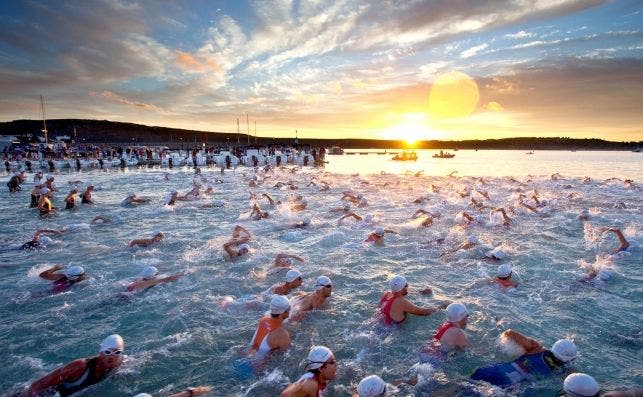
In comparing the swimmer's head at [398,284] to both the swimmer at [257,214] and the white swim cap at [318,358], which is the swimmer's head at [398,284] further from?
the swimmer at [257,214]

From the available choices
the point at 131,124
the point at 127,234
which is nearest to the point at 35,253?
the point at 127,234

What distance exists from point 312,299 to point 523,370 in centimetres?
370

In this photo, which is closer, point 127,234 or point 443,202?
point 127,234

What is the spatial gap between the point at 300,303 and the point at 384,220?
902 cm

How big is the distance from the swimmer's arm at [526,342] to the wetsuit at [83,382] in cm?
600

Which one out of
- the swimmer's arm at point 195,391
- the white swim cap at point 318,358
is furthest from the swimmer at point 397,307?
the swimmer's arm at point 195,391

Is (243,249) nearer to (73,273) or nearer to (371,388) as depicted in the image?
(73,273)

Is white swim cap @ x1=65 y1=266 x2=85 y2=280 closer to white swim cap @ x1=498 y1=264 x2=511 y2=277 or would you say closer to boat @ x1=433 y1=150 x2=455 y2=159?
white swim cap @ x1=498 y1=264 x2=511 y2=277

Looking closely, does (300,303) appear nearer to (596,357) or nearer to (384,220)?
(596,357)

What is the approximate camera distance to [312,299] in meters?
7.31

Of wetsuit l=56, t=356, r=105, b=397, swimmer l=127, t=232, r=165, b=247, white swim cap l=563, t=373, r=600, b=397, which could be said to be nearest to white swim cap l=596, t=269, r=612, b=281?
white swim cap l=563, t=373, r=600, b=397

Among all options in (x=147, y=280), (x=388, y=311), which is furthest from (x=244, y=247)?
(x=388, y=311)

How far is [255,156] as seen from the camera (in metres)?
50.4

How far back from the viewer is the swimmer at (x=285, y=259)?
9.79 metres
